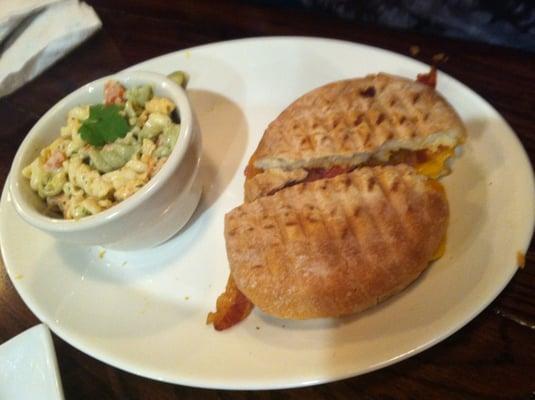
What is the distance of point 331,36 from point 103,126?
2.95ft

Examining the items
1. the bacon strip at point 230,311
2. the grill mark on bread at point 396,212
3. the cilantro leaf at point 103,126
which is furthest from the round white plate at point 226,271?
the cilantro leaf at point 103,126

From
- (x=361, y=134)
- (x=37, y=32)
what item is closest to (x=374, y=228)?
(x=361, y=134)

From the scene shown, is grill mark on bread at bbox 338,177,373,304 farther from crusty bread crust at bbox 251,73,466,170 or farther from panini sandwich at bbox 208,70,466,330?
crusty bread crust at bbox 251,73,466,170

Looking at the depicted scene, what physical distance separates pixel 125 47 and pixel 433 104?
1286mm

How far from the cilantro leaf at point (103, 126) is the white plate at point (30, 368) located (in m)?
0.51

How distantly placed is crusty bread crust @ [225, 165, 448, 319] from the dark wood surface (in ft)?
0.60

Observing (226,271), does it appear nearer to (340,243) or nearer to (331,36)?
(340,243)

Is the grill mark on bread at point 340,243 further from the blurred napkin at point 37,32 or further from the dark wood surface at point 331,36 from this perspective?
the blurred napkin at point 37,32

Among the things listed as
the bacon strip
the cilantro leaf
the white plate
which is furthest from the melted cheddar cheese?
the white plate

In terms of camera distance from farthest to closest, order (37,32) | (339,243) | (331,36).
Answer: (37,32) → (331,36) → (339,243)

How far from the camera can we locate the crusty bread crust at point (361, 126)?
1334 mm

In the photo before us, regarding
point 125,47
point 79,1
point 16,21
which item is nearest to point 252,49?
point 125,47

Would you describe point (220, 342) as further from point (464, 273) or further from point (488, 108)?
point (488, 108)

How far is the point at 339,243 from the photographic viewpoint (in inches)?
45.9
